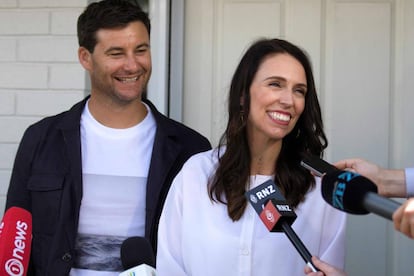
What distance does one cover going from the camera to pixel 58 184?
2.56 metres

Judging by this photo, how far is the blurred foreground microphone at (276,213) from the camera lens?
65.8 inches

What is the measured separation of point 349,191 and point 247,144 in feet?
3.26

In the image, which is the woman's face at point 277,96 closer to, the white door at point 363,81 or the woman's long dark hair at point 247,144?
the woman's long dark hair at point 247,144

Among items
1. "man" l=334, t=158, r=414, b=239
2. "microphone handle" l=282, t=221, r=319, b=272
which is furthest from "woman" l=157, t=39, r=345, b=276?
"microphone handle" l=282, t=221, r=319, b=272

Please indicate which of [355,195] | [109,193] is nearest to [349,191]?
[355,195]

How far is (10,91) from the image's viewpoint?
348 cm

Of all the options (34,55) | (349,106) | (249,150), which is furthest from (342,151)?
(34,55)

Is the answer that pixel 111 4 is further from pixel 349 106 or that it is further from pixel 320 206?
pixel 349 106

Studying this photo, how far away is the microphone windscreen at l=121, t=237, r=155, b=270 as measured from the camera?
7.48 ft

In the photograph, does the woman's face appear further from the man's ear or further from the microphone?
the man's ear

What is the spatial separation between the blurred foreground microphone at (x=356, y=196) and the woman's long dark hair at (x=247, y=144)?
0.74 meters

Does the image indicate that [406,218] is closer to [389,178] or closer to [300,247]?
[300,247]

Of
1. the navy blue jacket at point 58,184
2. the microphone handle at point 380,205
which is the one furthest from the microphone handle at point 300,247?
the navy blue jacket at point 58,184

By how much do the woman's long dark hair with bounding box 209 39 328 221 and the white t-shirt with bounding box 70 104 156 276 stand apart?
45 cm
